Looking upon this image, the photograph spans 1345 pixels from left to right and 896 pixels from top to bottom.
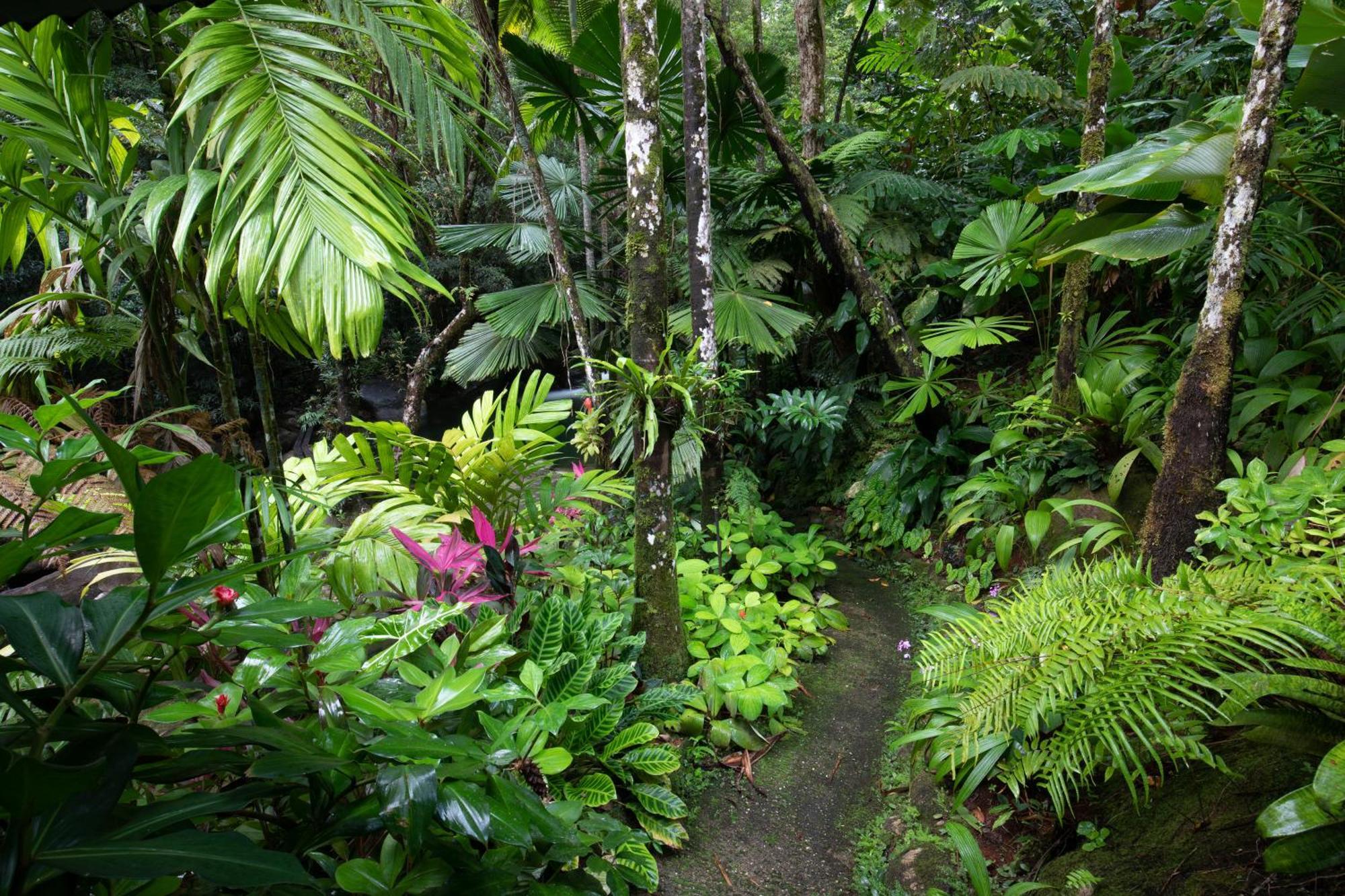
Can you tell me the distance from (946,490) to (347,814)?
391cm

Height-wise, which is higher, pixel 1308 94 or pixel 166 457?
pixel 1308 94

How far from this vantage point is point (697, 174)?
3.56 metres

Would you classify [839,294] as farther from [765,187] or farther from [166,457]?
[166,457]

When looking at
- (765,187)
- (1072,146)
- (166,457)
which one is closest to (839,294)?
(765,187)

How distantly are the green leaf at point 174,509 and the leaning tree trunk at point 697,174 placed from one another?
9.51 feet

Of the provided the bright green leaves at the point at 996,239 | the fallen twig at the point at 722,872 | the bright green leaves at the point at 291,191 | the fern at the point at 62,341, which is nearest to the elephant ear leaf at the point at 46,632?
the bright green leaves at the point at 291,191

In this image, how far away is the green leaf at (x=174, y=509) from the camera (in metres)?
0.65

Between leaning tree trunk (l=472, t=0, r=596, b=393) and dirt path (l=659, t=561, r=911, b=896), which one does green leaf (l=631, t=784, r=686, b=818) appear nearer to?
dirt path (l=659, t=561, r=911, b=896)

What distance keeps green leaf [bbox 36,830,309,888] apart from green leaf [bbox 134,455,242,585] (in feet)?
0.79

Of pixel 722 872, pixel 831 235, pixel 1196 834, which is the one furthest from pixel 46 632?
pixel 831 235

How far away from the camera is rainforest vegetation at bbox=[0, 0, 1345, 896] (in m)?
0.96

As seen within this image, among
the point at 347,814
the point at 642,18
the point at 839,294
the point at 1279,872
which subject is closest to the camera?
the point at 347,814

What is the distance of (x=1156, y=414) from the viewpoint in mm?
3309

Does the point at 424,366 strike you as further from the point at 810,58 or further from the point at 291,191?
the point at 291,191
